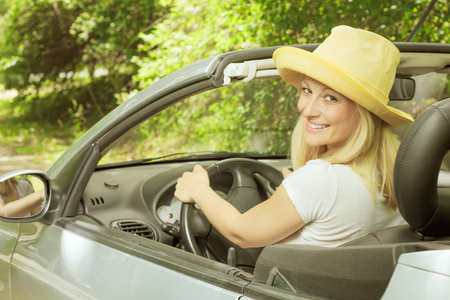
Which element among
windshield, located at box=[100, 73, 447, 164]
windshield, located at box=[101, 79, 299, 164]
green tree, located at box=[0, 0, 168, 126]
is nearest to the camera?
windshield, located at box=[100, 73, 447, 164]

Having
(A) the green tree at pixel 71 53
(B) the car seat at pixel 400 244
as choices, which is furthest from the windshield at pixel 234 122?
(A) the green tree at pixel 71 53

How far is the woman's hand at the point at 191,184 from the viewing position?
6.79 feet

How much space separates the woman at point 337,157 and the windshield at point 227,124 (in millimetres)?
2638

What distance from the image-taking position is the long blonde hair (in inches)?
72.7

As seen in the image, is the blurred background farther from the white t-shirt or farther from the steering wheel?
the white t-shirt

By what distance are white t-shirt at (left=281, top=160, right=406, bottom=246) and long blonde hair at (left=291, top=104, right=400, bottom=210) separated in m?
0.03

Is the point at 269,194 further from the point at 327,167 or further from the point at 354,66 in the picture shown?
the point at 354,66

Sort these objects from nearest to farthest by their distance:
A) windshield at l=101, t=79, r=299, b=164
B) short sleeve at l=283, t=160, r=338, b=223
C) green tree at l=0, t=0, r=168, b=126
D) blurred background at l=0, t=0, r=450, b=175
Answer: short sleeve at l=283, t=160, r=338, b=223, windshield at l=101, t=79, r=299, b=164, blurred background at l=0, t=0, r=450, b=175, green tree at l=0, t=0, r=168, b=126

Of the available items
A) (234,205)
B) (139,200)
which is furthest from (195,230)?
(139,200)

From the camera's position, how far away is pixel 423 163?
54.6 inches

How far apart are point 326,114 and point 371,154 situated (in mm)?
215

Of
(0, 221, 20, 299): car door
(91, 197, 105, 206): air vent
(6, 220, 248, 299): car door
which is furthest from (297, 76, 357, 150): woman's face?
(0, 221, 20, 299): car door

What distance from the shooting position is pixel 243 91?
21.9 feet

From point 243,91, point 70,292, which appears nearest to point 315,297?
point 70,292
